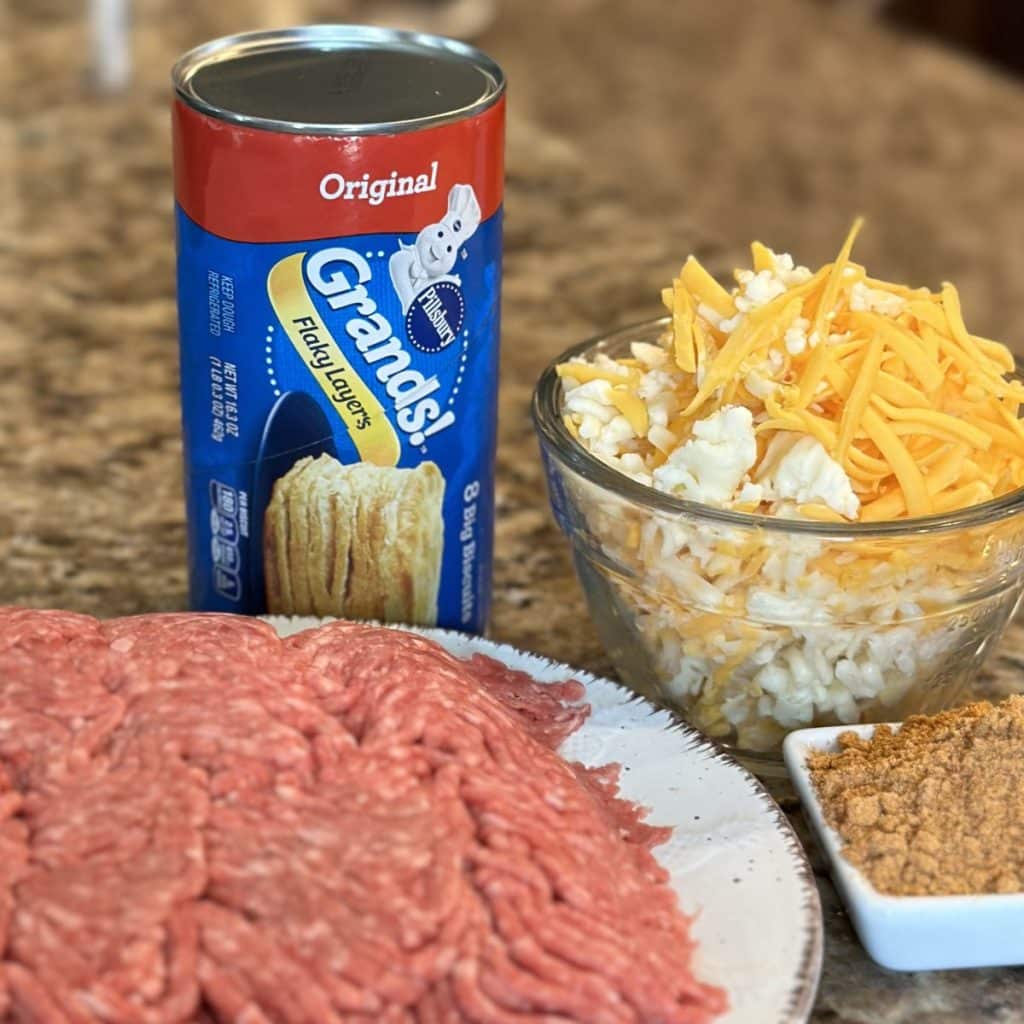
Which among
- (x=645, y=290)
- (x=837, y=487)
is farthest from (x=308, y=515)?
(x=645, y=290)

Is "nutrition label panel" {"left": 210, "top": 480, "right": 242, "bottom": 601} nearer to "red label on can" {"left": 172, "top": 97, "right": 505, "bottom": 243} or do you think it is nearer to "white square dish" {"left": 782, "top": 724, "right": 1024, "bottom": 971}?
"red label on can" {"left": 172, "top": 97, "right": 505, "bottom": 243}

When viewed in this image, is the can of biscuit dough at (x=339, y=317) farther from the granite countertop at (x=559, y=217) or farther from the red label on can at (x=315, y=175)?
the granite countertop at (x=559, y=217)

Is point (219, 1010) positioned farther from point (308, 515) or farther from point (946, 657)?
point (946, 657)

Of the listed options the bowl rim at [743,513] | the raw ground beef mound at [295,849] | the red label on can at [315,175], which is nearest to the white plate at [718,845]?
the raw ground beef mound at [295,849]

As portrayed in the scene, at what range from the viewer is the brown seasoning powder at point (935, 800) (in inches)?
31.5

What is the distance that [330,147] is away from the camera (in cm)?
87

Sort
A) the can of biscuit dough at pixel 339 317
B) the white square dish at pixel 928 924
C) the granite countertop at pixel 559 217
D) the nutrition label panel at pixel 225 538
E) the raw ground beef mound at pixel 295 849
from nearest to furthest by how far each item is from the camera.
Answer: the raw ground beef mound at pixel 295 849 < the white square dish at pixel 928 924 < the can of biscuit dough at pixel 339 317 < the nutrition label panel at pixel 225 538 < the granite countertop at pixel 559 217

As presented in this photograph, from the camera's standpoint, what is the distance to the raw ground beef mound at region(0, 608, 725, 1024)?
0.68 meters

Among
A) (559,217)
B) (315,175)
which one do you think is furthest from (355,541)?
(559,217)

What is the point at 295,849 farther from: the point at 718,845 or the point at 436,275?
the point at 436,275

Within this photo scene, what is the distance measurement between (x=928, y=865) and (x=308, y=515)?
42 cm

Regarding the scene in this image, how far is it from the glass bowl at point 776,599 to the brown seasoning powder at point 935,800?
0.05 m

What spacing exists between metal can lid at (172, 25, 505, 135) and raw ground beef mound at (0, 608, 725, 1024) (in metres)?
0.28

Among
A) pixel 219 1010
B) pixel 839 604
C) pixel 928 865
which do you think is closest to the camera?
pixel 219 1010
